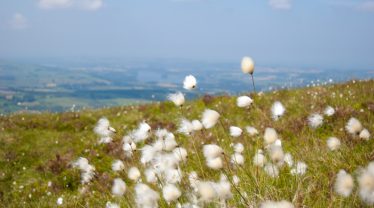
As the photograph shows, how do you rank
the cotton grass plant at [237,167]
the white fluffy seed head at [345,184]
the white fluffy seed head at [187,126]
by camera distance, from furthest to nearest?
the white fluffy seed head at [187,126] < the cotton grass plant at [237,167] < the white fluffy seed head at [345,184]

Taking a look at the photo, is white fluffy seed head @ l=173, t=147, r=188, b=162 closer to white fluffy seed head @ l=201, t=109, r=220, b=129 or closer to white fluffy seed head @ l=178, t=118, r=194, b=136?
white fluffy seed head @ l=178, t=118, r=194, b=136

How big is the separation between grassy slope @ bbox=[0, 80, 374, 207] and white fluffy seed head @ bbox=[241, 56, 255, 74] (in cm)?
112

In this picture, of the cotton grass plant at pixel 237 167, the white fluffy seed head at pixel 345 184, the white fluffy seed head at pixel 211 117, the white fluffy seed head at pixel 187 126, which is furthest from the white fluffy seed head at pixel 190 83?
the white fluffy seed head at pixel 345 184

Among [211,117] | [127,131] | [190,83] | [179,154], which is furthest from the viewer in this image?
[127,131]

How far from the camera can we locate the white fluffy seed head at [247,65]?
16.0ft

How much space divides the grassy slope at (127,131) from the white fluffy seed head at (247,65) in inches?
44.2

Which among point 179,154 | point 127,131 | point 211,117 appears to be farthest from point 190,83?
point 127,131

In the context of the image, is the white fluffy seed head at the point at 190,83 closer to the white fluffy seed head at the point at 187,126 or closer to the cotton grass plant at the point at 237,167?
the cotton grass plant at the point at 237,167

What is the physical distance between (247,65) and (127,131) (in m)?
2.16

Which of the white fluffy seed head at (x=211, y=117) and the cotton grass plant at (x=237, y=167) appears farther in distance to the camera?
the white fluffy seed head at (x=211, y=117)

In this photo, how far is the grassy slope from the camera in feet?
21.0

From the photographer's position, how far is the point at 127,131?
6273 mm

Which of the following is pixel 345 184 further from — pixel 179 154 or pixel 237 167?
pixel 179 154

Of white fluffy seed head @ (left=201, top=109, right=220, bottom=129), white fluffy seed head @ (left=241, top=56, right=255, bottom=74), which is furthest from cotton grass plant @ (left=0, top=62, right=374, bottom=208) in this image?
white fluffy seed head @ (left=241, top=56, right=255, bottom=74)
